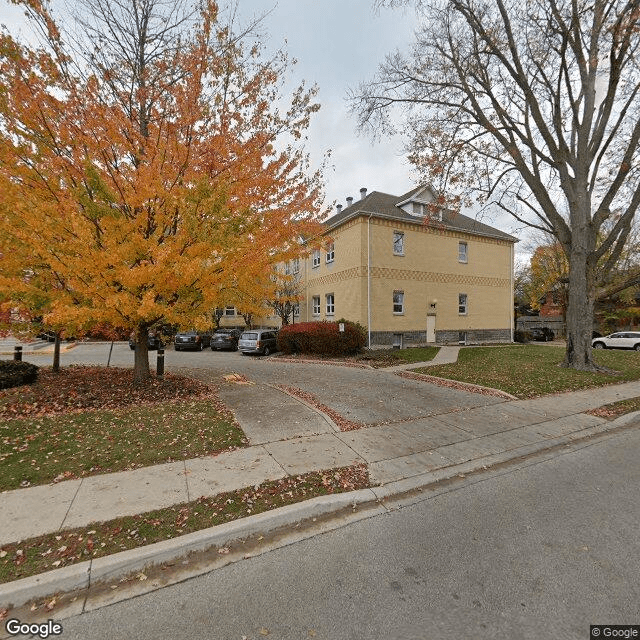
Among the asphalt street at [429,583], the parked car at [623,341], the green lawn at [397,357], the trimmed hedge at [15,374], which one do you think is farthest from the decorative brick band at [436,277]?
the asphalt street at [429,583]

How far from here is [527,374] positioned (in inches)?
436

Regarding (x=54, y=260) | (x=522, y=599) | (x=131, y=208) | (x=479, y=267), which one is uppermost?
(x=479, y=267)

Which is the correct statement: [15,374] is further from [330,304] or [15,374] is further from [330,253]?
[330,253]

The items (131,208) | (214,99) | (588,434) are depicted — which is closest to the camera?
(588,434)

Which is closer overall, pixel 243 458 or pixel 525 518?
pixel 525 518

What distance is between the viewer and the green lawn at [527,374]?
9.50m

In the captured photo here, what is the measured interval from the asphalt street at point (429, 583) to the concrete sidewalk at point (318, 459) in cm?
111

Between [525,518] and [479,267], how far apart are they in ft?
77.0

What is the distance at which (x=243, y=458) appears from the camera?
484 centimetres

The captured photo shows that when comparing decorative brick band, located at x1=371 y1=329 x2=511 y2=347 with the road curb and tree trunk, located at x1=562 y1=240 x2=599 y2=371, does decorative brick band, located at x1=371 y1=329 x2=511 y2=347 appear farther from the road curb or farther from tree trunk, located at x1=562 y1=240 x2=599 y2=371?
the road curb

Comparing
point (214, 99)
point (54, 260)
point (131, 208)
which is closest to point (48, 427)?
point (54, 260)

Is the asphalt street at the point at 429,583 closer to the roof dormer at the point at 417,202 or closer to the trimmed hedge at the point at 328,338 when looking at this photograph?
the trimmed hedge at the point at 328,338

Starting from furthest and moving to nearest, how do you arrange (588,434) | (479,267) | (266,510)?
(479,267), (588,434), (266,510)

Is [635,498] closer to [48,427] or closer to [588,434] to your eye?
[588,434]
